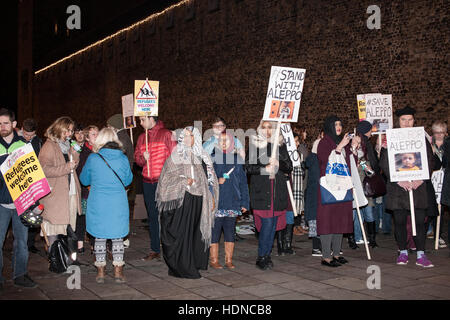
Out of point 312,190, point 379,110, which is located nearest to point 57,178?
point 312,190

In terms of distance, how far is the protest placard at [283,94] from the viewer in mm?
6312

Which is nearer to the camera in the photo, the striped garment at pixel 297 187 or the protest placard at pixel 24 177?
the protest placard at pixel 24 177

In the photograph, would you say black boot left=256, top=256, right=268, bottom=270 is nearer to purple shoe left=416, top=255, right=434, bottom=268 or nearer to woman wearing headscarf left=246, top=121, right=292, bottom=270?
woman wearing headscarf left=246, top=121, right=292, bottom=270

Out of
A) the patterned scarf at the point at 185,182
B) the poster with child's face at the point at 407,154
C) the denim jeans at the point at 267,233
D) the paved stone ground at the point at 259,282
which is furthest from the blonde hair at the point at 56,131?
the poster with child's face at the point at 407,154

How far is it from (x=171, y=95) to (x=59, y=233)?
17.6 metres

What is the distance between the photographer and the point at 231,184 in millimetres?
6270

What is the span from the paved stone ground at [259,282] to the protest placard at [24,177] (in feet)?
3.25

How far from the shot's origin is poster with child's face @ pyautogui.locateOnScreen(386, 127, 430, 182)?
6457 mm

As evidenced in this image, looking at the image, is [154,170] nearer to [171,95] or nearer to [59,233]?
[59,233]

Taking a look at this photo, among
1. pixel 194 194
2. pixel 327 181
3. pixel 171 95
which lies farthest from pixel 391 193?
pixel 171 95

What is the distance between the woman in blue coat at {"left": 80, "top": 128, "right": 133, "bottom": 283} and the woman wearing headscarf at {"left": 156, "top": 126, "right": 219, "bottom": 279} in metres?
0.49

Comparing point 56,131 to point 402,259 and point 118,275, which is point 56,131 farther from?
point 402,259

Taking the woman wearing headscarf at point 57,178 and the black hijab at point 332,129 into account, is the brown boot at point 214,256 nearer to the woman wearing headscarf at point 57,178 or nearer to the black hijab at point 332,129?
the woman wearing headscarf at point 57,178
